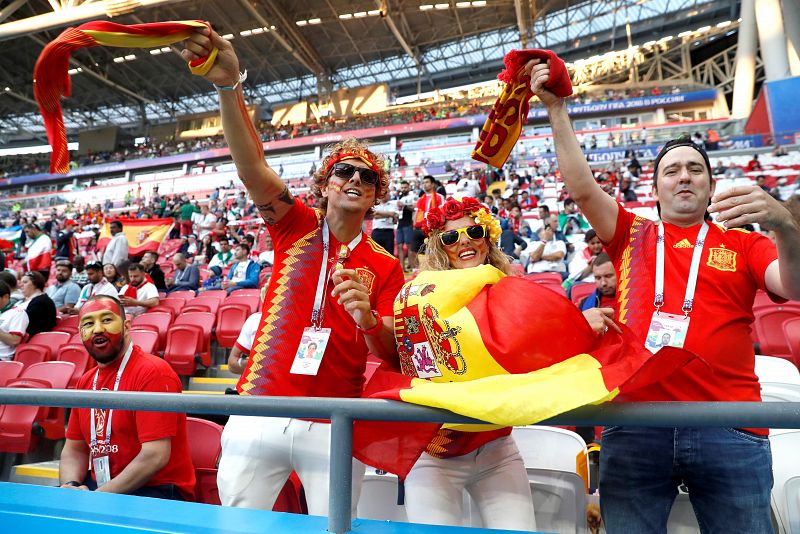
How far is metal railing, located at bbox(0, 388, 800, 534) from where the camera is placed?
0.87 m

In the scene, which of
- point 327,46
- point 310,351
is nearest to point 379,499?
point 310,351

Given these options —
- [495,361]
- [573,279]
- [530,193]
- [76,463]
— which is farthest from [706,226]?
[530,193]

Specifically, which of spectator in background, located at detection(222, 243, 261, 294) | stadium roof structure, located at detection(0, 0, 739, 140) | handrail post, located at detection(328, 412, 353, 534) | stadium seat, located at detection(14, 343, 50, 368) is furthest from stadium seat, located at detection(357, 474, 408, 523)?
stadium roof structure, located at detection(0, 0, 739, 140)

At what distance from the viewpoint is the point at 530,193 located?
14.7 m

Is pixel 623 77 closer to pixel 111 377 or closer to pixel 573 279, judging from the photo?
pixel 573 279

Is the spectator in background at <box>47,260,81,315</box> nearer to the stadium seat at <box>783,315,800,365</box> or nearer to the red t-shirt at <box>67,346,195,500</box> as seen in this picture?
the red t-shirt at <box>67,346,195,500</box>

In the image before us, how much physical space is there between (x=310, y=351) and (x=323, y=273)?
0.29 m

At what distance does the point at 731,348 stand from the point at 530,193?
13867 millimetres

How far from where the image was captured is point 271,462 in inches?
60.2

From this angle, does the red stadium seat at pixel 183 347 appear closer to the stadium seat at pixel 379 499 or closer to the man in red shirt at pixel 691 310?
the stadium seat at pixel 379 499

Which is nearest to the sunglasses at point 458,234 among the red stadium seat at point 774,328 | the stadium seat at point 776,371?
the stadium seat at point 776,371

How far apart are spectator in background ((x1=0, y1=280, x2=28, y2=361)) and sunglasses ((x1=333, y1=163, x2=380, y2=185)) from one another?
5323 mm

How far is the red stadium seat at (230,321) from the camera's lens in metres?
5.41

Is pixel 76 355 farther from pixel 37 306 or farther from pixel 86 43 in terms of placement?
pixel 86 43
